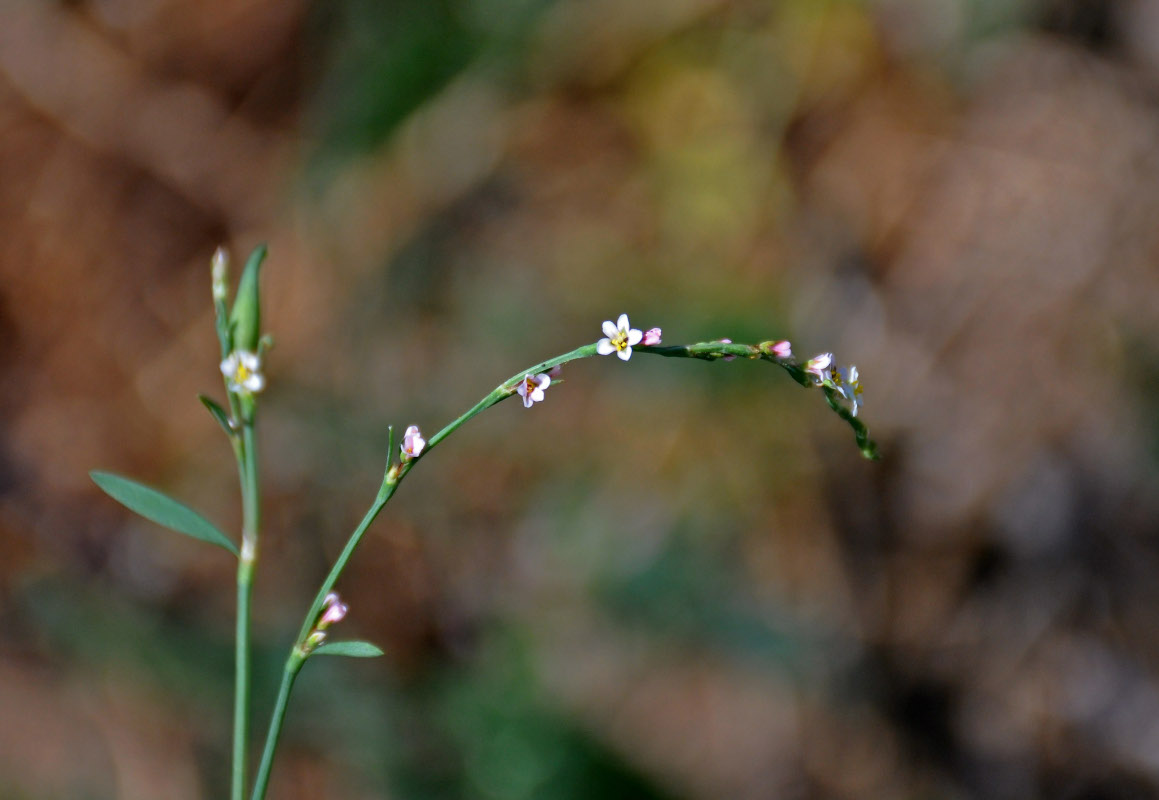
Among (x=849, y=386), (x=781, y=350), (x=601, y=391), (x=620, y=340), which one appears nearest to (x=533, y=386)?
(x=620, y=340)

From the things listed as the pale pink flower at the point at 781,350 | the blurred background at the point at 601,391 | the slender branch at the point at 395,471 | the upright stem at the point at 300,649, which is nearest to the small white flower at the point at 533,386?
the slender branch at the point at 395,471

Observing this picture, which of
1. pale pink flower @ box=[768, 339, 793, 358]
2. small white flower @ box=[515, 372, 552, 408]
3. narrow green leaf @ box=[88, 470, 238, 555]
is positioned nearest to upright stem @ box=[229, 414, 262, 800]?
narrow green leaf @ box=[88, 470, 238, 555]

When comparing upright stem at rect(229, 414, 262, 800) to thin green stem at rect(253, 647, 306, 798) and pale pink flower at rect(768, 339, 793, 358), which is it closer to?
thin green stem at rect(253, 647, 306, 798)

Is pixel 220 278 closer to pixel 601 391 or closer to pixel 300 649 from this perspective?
pixel 300 649

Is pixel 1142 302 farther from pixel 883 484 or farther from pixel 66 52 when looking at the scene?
pixel 66 52

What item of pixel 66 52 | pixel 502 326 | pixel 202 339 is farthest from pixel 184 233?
pixel 502 326

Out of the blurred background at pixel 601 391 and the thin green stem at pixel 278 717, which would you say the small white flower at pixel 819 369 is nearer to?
the thin green stem at pixel 278 717
